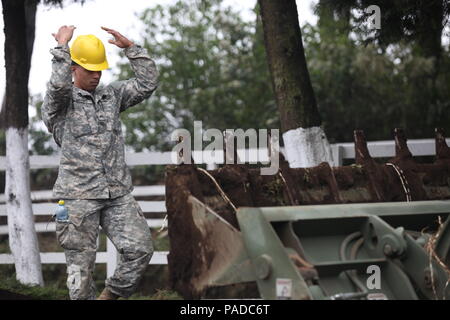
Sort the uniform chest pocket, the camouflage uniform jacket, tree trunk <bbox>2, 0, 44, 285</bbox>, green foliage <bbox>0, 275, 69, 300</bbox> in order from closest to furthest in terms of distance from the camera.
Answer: the camouflage uniform jacket < the uniform chest pocket < green foliage <bbox>0, 275, 69, 300</bbox> < tree trunk <bbox>2, 0, 44, 285</bbox>

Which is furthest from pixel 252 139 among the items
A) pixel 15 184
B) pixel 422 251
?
pixel 422 251

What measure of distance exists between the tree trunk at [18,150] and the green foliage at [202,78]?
29.5 ft

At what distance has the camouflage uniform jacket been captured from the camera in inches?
229

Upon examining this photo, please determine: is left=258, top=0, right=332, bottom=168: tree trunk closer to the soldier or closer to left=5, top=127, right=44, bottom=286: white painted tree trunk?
the soldier

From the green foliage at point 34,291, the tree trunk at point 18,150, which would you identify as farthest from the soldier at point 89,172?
the tree trunk at point 18,150

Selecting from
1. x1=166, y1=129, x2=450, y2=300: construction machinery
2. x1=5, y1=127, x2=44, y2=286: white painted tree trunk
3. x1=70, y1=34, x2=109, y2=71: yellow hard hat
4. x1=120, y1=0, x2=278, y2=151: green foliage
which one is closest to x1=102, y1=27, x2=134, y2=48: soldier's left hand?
x1=70, y1=34, x2=109, y2=71: yellow hard hat

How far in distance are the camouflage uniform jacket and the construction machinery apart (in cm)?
101

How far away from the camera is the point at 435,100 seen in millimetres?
17828

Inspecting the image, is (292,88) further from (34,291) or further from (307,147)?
(34,291)

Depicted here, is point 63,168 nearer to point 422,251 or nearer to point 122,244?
point 122,244

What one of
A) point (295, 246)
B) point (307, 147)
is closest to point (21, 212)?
point (307, 147)

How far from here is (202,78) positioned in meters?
20.3

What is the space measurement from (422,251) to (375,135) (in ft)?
46.5

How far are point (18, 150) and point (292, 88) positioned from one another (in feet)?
10.7
